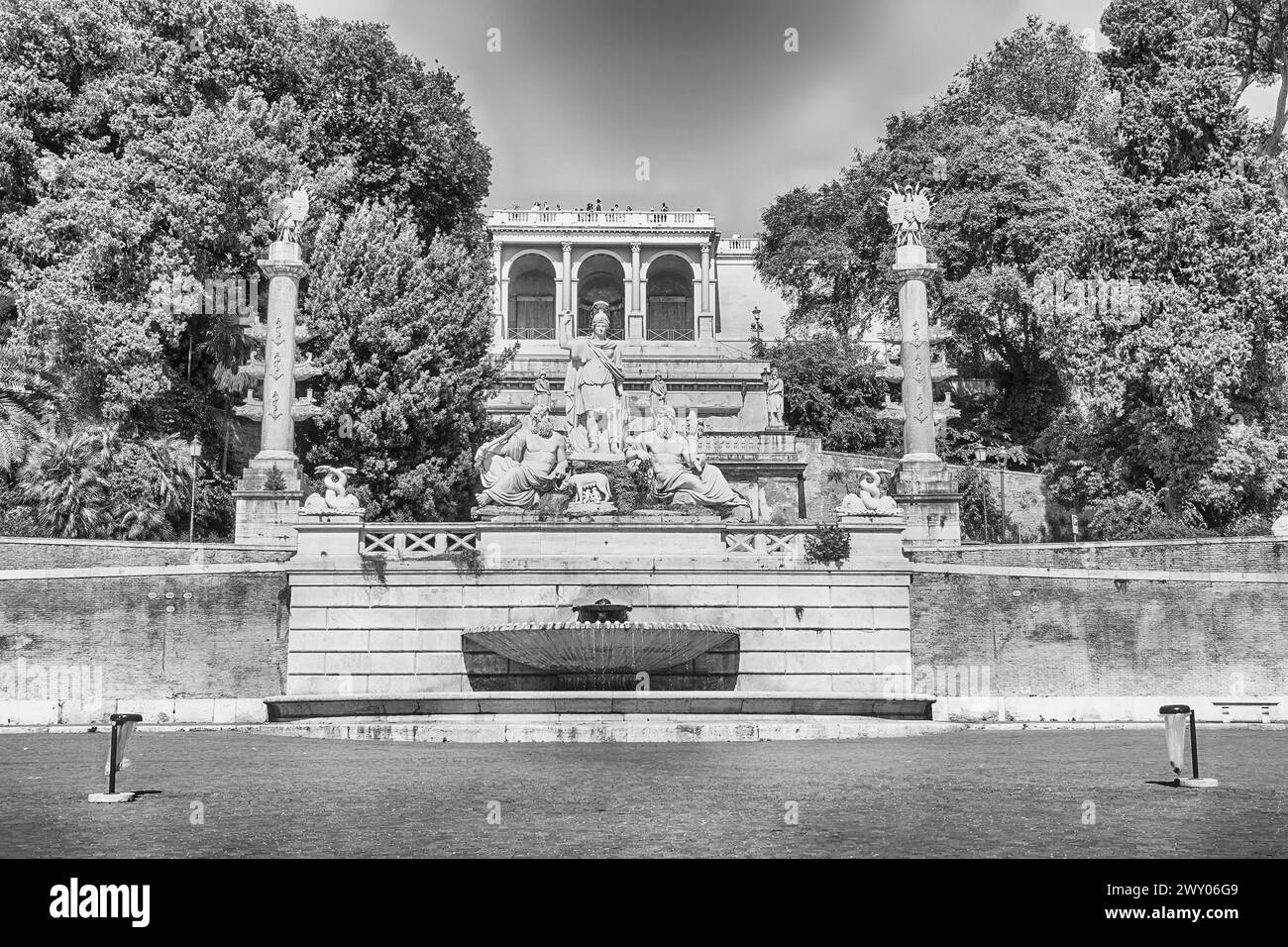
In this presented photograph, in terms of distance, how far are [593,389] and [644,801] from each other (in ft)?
63.4

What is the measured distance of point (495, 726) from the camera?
2072cm

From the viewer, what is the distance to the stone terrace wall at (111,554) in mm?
26531

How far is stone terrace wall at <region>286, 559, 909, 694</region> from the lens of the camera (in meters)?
26.8

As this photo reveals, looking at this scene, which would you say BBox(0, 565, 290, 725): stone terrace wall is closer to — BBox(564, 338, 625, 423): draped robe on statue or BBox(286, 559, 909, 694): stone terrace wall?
BBox(286, 559, 909, 694): stone terrace wall

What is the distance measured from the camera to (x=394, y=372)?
115 ft

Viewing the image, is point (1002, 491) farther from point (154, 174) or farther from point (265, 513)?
point (154, 174)

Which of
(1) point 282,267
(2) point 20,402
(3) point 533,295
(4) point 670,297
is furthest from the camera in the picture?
(4) point 670,297

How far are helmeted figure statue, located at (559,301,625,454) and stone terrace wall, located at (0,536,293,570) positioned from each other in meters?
7.12

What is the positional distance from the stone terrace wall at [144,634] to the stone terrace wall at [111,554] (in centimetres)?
75

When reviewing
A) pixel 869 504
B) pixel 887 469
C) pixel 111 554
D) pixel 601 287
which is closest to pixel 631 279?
pixel 601 287

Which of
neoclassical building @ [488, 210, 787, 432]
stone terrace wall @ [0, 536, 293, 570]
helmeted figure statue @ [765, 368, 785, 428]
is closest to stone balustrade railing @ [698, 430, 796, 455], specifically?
helmeted figure statue @ [765, 368, 785, 428]

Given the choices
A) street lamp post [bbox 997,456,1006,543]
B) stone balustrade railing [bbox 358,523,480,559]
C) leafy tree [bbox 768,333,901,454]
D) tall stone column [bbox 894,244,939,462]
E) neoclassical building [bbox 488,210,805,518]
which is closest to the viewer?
stone balustrade railing [bbox 358,523,480,559]

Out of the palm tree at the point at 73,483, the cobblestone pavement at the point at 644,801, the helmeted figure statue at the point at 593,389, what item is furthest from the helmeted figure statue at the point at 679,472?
the palm tree at the point at 73,483

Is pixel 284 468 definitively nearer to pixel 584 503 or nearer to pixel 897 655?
pixel 584 503
